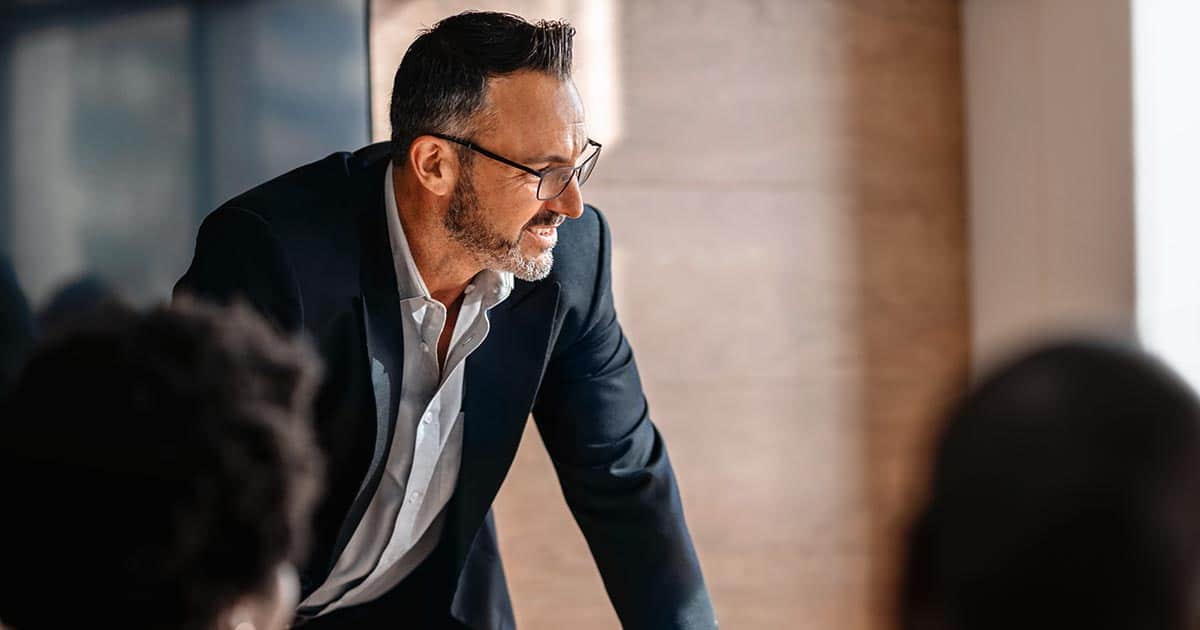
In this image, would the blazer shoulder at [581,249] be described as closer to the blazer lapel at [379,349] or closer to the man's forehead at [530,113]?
the man's forehead at [530,113]

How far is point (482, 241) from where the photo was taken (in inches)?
65.2

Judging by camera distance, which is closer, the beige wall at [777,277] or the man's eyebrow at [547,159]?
the man's eyebrow at [547,159]

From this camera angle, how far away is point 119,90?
2.18m

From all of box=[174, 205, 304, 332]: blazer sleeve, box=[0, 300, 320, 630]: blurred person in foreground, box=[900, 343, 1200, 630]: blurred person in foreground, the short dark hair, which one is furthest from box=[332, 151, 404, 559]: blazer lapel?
box=[900, 343, 1200, 630]: blurred person in foreground

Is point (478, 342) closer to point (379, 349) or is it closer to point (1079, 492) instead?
point (379, 349)

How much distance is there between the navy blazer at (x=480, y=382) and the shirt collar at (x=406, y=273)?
16mm

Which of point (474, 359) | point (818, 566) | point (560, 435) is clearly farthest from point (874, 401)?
point (474, 359)

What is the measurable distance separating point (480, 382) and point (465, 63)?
419mm

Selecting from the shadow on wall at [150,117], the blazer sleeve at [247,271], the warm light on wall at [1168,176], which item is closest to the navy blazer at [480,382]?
the blazer sleeve at [247,271]

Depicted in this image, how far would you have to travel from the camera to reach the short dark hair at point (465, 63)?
5.53 ft

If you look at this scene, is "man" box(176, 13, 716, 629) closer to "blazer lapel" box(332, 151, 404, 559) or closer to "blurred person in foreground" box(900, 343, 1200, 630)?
"blazer lapel" box(332, 151, 404, 559)

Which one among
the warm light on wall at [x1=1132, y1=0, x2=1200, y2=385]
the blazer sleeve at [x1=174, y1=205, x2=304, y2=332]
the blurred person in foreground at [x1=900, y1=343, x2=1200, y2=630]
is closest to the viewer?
the blurred person in foreground at [x1=900, y1=343, x2=1200, y2=630]

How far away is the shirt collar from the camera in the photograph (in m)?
1.62

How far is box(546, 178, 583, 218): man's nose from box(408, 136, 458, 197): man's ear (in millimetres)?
136
